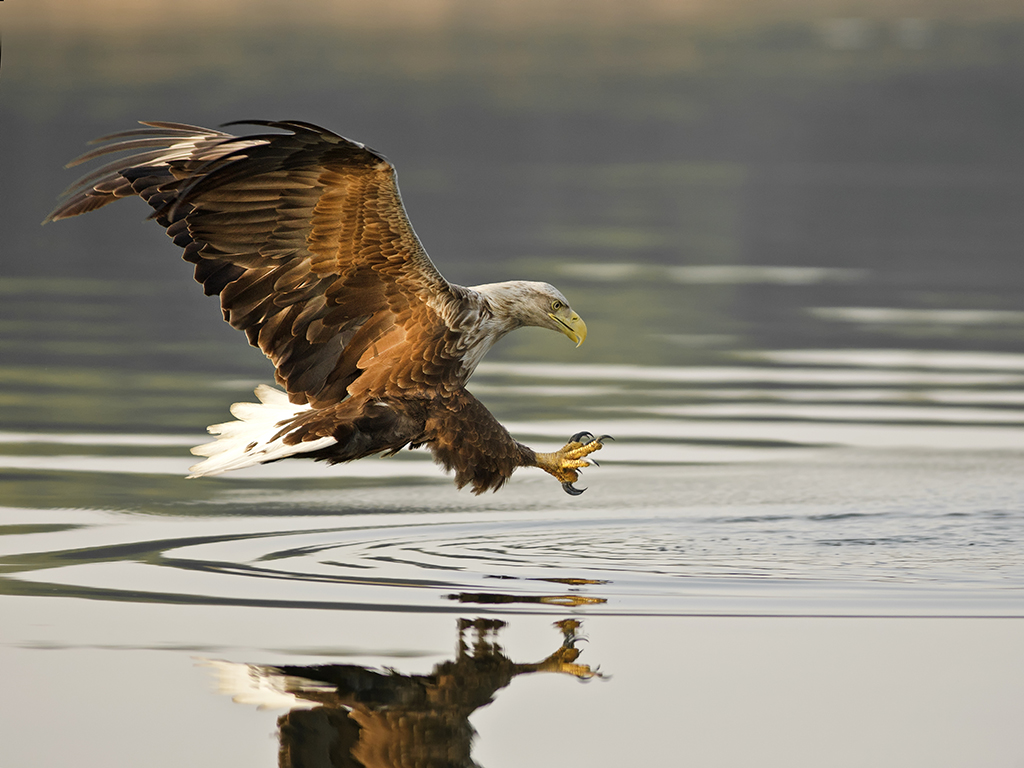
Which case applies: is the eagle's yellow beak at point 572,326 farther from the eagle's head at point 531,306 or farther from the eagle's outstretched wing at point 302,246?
the eagle's outstretched wing at point 302,246

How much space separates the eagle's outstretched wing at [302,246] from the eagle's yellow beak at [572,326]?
53 cm

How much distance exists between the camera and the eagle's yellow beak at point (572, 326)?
7.62 meters

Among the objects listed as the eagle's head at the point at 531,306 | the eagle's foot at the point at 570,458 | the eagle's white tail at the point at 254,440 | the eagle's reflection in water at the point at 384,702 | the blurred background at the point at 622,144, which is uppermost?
the blurred background at the point at 622,144

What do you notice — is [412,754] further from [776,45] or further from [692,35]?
[692,35]

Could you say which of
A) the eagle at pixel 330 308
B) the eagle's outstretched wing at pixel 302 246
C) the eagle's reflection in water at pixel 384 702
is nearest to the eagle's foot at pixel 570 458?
the eagle at pixel 330 308

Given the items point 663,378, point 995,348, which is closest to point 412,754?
Result: point 663,378

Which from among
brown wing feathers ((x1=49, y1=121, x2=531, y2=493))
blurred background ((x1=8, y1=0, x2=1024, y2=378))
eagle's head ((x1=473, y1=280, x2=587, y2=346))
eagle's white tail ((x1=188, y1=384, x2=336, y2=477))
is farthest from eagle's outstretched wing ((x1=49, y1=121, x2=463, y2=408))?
blurred background ((x1=8, y1=0, x2=1024, y2=378))

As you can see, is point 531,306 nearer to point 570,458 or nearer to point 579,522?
point 570,458

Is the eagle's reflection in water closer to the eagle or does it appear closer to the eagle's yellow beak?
the eagle

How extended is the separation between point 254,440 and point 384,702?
218 cm

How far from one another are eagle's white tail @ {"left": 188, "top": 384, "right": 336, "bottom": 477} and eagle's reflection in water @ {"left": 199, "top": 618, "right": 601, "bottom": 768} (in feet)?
4.68

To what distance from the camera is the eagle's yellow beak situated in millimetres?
7625

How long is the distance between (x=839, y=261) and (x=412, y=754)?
13021 mm

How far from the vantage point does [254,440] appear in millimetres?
7230
